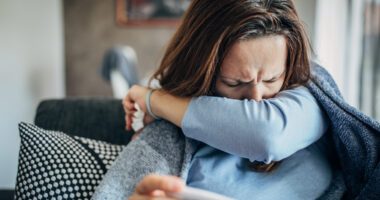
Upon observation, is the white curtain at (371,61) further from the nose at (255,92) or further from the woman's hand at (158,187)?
the woman's hand at (158,187)

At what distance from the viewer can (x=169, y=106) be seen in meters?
0.86

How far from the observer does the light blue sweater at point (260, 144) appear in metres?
0.75

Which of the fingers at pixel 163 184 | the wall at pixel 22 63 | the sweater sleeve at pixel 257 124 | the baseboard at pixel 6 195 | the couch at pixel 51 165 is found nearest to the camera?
the fingers at pixel 163 184

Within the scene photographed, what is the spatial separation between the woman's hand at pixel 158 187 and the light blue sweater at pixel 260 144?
0.24 metres

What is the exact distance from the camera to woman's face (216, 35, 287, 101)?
0.78 meters

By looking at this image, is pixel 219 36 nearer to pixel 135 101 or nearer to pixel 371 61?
pixel 135 101

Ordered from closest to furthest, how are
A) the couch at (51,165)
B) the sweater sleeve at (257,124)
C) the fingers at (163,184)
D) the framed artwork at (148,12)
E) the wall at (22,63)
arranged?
the fingers at (163,184) < the sweater sleeve at (257,124) < the couch at (51,165) < the wall at (22,63) < the framed artwork at (148,12)

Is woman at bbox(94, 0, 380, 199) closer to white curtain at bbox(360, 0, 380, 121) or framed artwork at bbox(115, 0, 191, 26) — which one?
white curtain at bbox(360, 0, 380, 121)

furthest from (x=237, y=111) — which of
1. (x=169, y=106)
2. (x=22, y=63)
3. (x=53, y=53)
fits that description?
(x=53, y=53)

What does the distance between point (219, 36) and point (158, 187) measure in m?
0.35

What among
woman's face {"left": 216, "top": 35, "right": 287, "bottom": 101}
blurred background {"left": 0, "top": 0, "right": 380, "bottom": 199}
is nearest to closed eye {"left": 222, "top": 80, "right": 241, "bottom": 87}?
woman's face {"left": 216, "top": 35, "right": 287, "bottom": 101}

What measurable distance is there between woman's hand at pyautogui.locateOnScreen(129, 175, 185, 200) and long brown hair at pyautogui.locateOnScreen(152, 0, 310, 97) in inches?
12.1

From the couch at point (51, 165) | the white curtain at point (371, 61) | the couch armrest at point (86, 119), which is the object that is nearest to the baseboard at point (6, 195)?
the couch armrest at point (86, 119)

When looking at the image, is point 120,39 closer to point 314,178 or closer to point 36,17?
point 36,17
